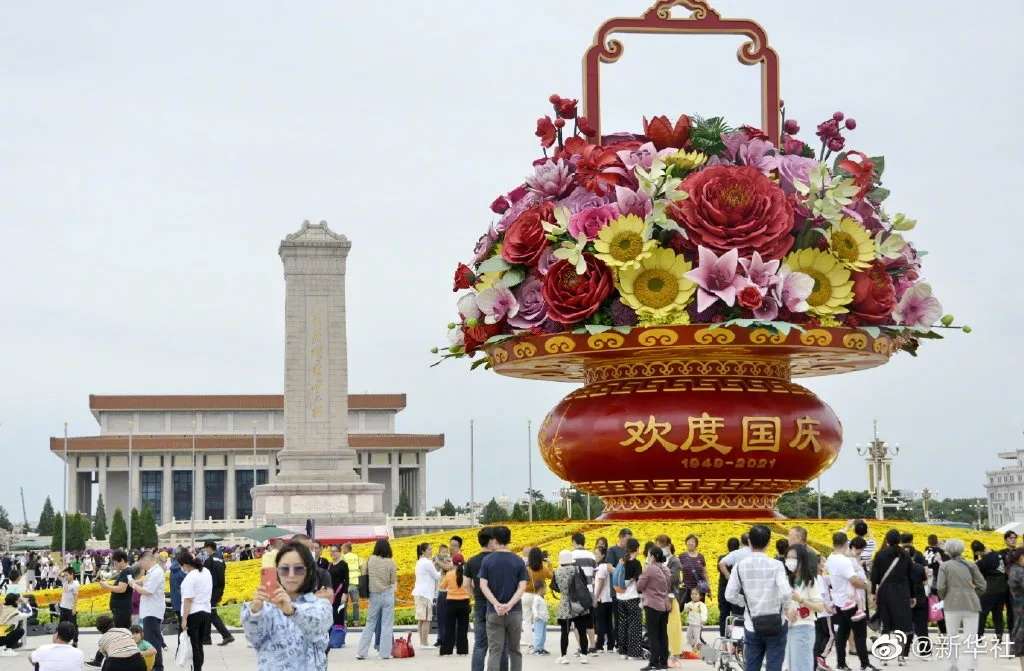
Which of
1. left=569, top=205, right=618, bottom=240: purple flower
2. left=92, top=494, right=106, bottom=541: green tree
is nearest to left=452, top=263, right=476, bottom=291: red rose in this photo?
left=569, top=205, right=618, bottom=240: purple flower

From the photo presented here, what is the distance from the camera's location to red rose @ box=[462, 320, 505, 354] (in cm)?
2178

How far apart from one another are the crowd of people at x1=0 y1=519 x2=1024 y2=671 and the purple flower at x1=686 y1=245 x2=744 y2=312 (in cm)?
328

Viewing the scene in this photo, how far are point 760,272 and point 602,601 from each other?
549 centimetres

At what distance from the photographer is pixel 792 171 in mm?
21000

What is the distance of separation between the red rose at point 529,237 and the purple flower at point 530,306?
0.30m

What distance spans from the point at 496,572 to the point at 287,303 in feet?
181

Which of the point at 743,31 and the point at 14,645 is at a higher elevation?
the point at 743,31

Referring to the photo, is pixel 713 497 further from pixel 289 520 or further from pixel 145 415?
pixel 145 415

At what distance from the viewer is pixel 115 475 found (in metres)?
105

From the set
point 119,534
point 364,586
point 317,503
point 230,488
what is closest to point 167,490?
point 230,488

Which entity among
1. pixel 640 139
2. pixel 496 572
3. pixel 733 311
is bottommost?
pixel 496 572

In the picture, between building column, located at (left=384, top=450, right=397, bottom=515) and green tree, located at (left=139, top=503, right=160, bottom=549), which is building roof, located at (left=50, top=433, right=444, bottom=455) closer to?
building column, located at (left=384, top=450, right=397, bottom=515)

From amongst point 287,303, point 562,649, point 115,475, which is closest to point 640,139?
point 562,649

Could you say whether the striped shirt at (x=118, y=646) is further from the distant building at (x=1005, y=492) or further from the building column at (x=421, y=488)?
the distant building at (x=1005, y=492)
